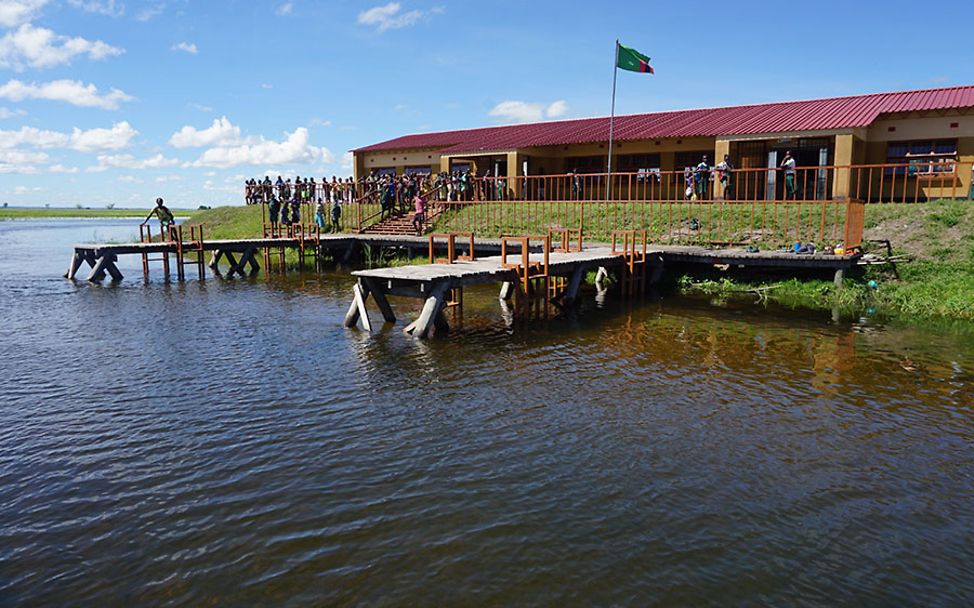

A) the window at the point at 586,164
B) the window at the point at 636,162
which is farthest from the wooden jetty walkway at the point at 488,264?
the window at the point at 586,164

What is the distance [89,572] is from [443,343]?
7.73m

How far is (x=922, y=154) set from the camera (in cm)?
2378

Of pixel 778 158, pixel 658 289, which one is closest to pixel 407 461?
pixel 658 289

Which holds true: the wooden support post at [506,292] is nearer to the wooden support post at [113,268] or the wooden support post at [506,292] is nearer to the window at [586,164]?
the wooden support post at [113,268]

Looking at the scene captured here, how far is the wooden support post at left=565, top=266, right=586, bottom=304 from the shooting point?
644 inches

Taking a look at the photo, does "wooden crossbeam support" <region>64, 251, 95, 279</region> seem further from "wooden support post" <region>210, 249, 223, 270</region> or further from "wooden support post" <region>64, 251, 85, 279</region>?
"wooden support post" <region>210, 249, 223, 270</region>

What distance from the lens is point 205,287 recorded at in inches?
821

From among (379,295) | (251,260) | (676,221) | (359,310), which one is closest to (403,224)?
(251,260)

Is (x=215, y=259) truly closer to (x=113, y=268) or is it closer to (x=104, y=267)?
(x=113, y=268)

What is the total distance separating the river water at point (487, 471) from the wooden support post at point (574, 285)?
3.74 m

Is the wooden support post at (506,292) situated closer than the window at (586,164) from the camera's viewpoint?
Yes

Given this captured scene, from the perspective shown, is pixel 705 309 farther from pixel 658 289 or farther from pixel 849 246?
pixel 849 246

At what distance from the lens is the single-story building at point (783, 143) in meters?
23.1

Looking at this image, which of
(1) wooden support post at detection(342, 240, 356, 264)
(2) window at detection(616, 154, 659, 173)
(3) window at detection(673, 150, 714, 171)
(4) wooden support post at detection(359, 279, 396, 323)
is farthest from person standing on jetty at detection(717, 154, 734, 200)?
(1) wooden support post at detection(342, 240, 356, 264)
